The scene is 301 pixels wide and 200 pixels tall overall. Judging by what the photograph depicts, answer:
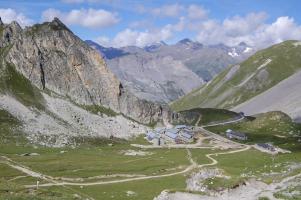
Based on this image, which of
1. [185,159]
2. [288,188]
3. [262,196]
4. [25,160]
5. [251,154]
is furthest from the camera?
[251,154]

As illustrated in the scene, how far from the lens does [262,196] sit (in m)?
74.2

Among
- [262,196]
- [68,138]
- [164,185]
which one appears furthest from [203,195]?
[68,138]

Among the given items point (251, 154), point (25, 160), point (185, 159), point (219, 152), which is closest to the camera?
point (25, 160)

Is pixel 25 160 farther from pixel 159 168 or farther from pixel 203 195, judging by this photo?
pixel 203 195

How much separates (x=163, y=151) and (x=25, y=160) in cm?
6446

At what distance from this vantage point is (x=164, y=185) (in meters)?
108

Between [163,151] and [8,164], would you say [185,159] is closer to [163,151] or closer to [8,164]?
[163,151]

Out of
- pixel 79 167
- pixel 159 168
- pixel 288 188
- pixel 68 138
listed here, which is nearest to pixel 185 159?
pixel 159 168

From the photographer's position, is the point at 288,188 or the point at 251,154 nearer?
the point at 288,188

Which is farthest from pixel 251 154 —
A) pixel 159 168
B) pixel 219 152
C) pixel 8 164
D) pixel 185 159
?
pixel 8 164

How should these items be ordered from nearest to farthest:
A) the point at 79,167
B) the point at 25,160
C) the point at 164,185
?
the point at 164,185
the point at 79,167
the point at 25,160

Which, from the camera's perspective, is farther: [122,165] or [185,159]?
[185,159]

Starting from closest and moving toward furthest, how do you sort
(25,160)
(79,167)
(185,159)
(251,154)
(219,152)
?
(79,167) < (25,160) < (185,159) < (251,154) < (219,152)

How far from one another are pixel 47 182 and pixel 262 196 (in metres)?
55.9
